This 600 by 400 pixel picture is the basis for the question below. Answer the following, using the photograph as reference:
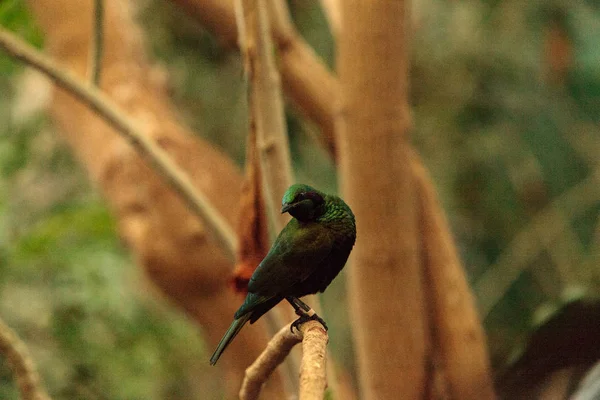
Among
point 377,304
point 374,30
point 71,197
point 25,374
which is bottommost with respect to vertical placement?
point 377,304

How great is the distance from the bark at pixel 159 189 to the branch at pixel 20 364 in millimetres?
814

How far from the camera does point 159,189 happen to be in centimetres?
241

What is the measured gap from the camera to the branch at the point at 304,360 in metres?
0.67

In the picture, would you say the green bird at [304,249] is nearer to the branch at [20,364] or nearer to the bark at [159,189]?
the branch at [20,364]

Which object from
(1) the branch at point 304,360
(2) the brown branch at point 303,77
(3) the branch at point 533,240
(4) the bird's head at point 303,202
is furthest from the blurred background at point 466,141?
(4) the bird's head at point 303,202

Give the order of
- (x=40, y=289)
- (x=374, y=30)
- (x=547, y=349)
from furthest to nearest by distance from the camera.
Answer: (x=40, y=289)
(x=374, y=30)
(x=547, y=349)

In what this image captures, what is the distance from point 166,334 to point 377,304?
1890 millimetres

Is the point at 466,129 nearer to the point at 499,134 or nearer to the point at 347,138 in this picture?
the point at 499,134

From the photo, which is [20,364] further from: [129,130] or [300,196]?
[300,196]

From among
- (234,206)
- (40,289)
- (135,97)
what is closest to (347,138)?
(234,206)

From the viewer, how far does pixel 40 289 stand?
113 inches

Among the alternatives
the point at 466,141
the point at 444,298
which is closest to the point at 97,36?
the point at 444,298

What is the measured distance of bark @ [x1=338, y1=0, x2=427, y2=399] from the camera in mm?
1465

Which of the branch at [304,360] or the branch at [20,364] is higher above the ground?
the branch at [20,364]
